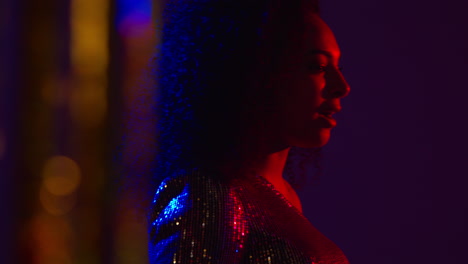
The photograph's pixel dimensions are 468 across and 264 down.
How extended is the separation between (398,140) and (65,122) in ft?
6.09

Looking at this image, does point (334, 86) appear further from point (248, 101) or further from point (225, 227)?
point (225, 227)

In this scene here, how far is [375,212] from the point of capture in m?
1.70

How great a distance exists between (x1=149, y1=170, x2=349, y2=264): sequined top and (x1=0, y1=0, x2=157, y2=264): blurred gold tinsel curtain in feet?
4.98

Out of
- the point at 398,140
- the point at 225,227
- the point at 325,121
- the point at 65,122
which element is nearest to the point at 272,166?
the point at 325,121

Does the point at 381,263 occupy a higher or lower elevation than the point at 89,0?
lower

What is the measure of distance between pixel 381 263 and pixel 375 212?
17 cm

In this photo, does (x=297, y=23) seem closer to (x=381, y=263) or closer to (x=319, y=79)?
(x=319, y=79)

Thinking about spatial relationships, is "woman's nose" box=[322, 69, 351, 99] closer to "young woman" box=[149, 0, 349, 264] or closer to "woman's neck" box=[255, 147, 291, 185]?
"young woman" box=[149, 0, 349, 264]

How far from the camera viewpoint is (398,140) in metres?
1.72

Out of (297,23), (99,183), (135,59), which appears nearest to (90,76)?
(135,59)

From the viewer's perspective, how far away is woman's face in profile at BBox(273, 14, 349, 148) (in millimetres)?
1020

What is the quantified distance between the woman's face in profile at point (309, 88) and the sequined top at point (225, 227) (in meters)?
0.14

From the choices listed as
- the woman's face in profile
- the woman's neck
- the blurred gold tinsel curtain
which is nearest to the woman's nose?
the woman's face in profile

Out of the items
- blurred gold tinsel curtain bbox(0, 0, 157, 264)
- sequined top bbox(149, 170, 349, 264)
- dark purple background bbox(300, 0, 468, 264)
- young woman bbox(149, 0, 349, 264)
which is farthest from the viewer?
blurred gold tinsel curtain bbox(0, 0, 157, 264)
